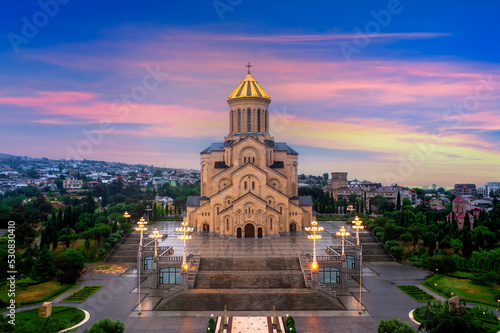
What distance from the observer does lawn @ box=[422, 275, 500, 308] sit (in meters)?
29.0

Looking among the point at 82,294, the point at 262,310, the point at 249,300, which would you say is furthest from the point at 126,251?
the point at 262,310

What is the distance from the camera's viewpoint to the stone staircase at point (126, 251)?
42062 millimetres

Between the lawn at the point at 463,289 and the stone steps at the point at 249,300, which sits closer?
the stone steps at the point at 249,300

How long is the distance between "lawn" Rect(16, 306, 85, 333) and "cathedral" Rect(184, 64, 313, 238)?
21359 mm

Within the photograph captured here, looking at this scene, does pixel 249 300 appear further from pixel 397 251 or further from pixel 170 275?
pixel 397 251

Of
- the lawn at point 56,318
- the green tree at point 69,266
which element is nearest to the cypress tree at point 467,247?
the lawn at point 56,318

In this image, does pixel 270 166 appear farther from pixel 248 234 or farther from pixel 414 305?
pixel 414 305

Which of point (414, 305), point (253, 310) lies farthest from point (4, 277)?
point (414, 305)

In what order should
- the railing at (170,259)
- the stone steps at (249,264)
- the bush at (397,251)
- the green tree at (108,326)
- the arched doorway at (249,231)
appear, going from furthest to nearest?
the arched doorway at (249,231) → the bush at (397,251) → the stone steps at (249,264) → the railing at (170,259) → the green tree at (108,326)

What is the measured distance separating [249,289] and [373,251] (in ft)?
62.2

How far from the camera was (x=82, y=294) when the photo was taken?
30.2 metres

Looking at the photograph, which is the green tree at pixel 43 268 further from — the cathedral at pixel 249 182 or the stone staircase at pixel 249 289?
the cathedral at pixel 249 182

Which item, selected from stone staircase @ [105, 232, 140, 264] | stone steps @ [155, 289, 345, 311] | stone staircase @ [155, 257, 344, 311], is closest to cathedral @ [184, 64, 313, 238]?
stone staircase @ [105, 232, 140, 264]

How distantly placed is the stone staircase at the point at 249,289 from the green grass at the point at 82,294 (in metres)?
6.20
